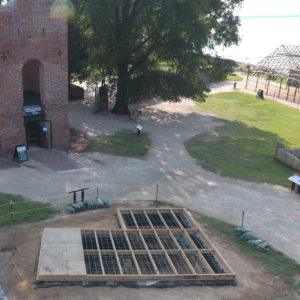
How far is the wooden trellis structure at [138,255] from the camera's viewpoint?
1466cm

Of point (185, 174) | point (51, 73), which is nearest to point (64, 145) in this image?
point (51, 73)

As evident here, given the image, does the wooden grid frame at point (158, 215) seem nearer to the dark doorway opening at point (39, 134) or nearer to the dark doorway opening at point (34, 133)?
the dark doorway opening at point (39, 134)

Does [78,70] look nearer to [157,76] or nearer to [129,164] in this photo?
[157,76]

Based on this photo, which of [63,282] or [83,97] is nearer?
[63,282]

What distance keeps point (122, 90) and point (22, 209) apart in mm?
20843

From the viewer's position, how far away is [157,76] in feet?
123

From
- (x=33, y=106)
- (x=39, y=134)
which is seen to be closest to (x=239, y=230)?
(x=39, y=134)

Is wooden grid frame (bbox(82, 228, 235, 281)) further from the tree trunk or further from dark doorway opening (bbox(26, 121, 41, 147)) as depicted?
the tree trunk

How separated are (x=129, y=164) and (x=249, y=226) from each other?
33.2 feet

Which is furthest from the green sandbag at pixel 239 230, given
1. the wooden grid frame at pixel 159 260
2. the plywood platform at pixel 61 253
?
the plywood platform at pixel 61 253

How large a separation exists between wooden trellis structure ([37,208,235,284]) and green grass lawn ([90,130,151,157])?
418 inches

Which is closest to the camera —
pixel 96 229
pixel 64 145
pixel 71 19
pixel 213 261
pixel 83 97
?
pixel 213 261

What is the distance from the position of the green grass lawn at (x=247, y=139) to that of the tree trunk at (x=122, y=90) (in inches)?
333

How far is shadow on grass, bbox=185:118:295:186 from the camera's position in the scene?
2780 cm
